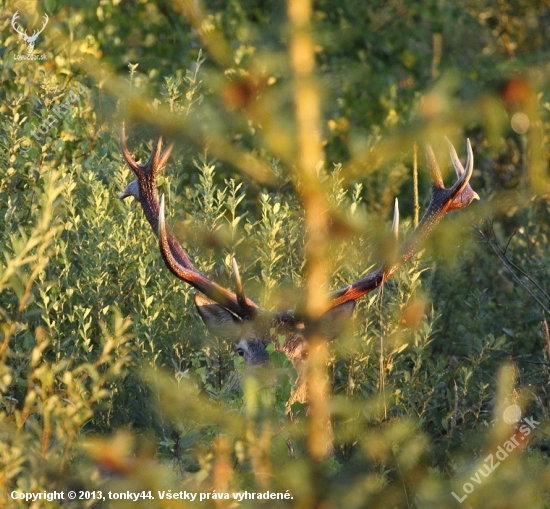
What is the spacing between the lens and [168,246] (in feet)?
15.9

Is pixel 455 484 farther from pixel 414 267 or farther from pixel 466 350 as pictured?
pixel 466 350

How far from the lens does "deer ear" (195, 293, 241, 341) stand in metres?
5.06

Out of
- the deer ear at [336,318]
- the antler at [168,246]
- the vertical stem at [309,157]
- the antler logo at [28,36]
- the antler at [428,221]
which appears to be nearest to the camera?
the vertical stem at [309,157]

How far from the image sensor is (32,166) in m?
5.61

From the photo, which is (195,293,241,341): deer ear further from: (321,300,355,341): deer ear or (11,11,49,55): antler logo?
(11,11,49,55): antler logo

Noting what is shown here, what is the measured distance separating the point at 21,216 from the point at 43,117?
586 mm

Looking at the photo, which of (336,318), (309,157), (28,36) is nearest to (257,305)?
(336,318)

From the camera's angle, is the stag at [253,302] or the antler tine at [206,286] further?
the antler tine at [206,286]

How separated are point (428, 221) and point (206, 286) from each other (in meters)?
1.14

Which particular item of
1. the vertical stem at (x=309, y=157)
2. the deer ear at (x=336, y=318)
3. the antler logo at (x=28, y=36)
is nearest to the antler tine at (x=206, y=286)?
the deer ear at (x=336, y=318)

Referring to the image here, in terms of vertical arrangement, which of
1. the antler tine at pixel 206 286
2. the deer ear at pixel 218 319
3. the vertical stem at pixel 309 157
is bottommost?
the deer ear at pixel 218 319

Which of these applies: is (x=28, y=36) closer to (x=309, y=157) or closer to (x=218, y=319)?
(x=218, y=319)

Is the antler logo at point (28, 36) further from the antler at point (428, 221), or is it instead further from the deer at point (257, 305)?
the antler at point (428, 221)

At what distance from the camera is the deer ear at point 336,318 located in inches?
184
